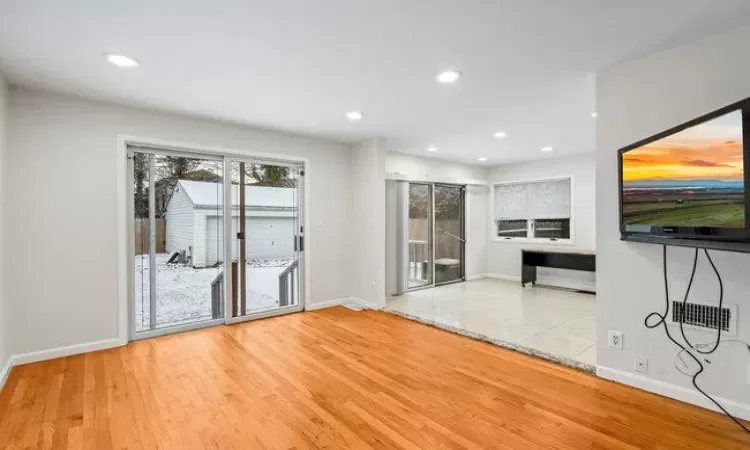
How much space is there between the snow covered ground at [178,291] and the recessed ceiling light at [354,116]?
2.13m

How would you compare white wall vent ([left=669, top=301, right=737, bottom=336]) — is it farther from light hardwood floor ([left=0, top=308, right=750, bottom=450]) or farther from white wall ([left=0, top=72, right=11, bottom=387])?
white wall ([left=0, top=72, right=11, bottom=387])

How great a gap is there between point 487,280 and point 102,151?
6.40 m

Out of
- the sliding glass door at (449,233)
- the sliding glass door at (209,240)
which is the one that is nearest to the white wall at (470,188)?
the sliding glass door at (449,233)

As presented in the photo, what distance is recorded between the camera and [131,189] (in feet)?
11.7

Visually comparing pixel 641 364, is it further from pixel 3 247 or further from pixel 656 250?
pixel 3 247

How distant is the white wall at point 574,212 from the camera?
6.01m

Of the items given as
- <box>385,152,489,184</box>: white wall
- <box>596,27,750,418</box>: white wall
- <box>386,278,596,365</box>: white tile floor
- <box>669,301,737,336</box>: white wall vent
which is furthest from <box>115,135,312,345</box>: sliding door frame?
<box>669,301,737,336</box>: white wall vent

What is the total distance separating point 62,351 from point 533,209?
23.3 feet

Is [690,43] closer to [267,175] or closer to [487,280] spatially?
[267,175]

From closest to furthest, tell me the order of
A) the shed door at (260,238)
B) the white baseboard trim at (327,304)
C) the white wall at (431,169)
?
the shed door at (260,238) < the white baseboard trim at (327,304) < the white wall at (431,169)

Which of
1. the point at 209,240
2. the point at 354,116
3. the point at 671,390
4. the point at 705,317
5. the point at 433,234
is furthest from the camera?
the point at 433,234


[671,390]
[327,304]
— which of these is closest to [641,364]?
[671,390]

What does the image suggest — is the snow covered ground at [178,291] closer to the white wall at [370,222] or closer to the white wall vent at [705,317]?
the white wall at [370,222]

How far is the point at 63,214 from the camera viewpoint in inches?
125
